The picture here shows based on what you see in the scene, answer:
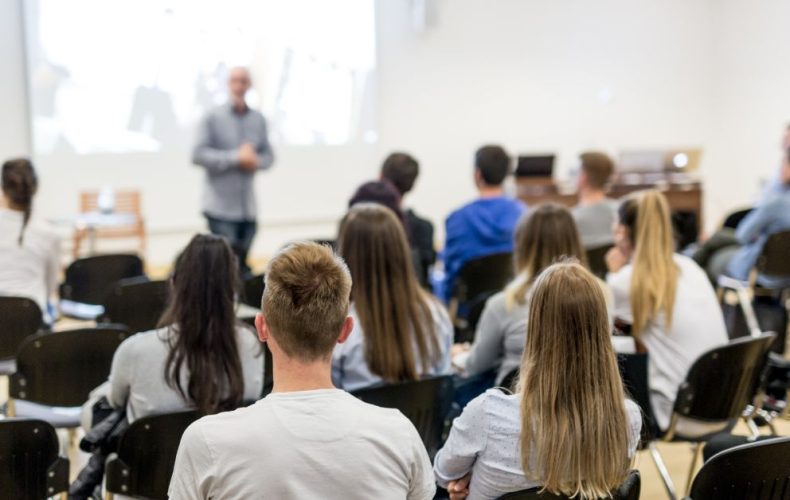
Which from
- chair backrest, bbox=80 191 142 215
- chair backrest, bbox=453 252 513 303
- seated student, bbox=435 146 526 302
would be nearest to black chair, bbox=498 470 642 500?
chair backrest, bbox=453 252 513 303

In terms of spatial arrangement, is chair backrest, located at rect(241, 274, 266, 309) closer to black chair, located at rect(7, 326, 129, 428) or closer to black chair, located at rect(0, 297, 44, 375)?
black chair, located at rect(0, 297, 44, 375)

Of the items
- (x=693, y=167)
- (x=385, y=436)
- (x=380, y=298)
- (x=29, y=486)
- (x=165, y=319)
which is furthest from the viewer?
(x=693, y=167)

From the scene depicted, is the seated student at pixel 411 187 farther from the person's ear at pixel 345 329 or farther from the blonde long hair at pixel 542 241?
the person's ear at pixel 345 329

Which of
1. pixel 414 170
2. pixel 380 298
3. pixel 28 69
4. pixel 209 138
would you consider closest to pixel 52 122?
pixel 28 69

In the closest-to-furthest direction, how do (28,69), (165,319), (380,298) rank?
1. (165,319)
2. (380,298)
3. (28,69)

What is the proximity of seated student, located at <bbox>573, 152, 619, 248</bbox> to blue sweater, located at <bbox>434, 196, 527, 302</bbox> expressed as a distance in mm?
469

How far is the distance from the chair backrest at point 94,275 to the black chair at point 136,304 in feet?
2.34

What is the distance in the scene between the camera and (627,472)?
2006 mm

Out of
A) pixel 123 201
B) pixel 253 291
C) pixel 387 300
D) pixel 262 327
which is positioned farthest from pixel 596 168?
pixel 123 201

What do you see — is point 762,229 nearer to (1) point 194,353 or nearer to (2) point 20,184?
(1) point 194,353

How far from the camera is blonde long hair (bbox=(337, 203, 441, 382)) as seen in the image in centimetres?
293

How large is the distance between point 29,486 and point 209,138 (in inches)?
160

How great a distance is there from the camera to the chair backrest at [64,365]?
3186 millimetres

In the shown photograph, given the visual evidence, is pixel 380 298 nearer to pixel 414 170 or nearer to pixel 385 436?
pixel 385 436
